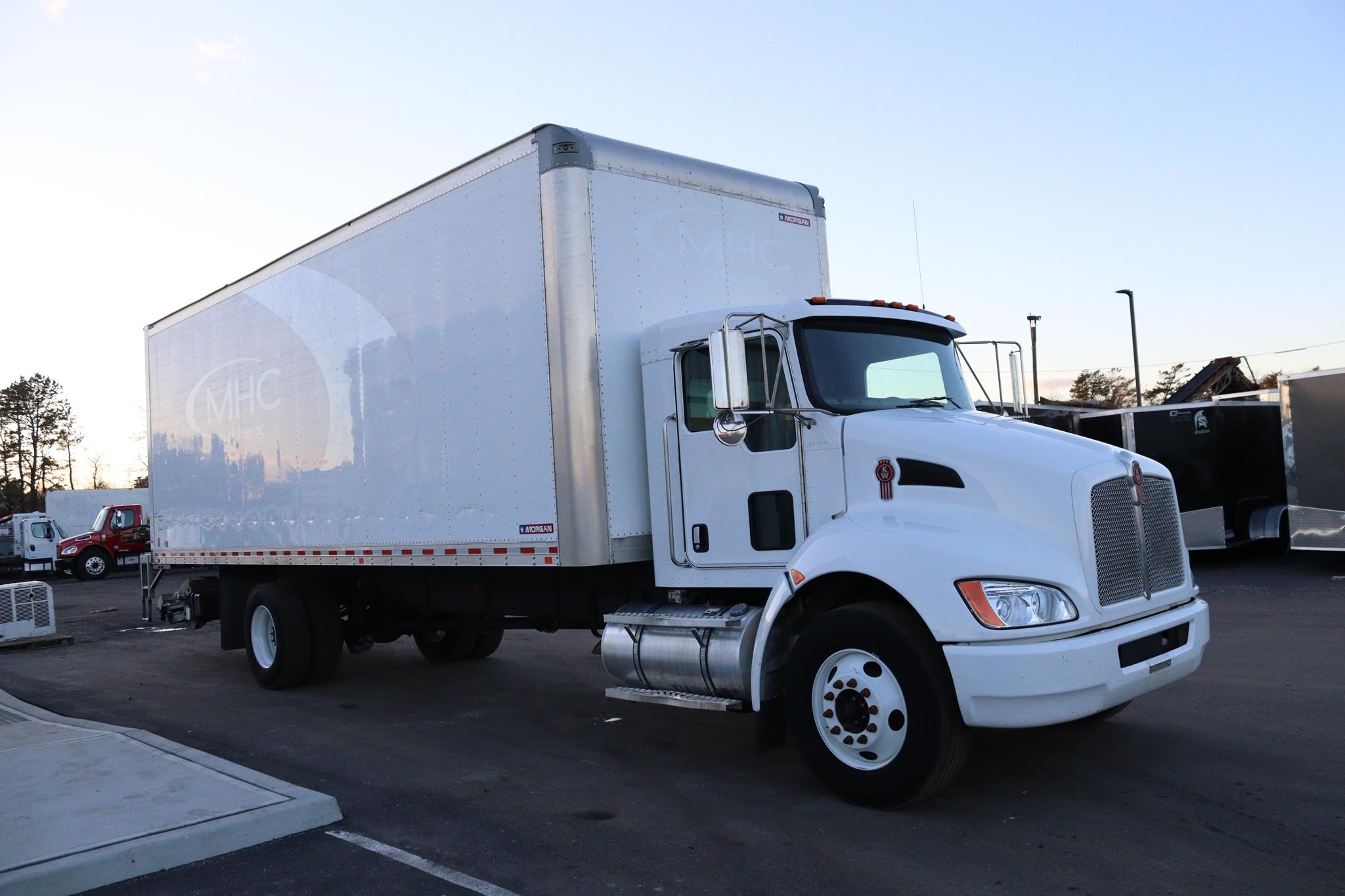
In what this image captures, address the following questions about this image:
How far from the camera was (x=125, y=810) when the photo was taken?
18.2 feet

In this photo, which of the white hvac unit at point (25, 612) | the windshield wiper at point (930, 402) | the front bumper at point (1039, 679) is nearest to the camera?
the front bumper at point (1039, 679)

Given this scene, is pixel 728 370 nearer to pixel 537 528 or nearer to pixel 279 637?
pixel 537 528

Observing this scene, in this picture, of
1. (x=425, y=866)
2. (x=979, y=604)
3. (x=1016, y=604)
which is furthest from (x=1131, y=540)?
(x=425, y=866)

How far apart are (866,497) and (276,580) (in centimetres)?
700

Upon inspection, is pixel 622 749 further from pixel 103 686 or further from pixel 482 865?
pixel 103 686

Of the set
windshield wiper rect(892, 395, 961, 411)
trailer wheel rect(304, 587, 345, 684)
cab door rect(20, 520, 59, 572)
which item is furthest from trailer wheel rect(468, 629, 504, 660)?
cab door rect(20, 520, 59, 572)

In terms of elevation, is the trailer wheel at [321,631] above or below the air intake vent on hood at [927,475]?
below

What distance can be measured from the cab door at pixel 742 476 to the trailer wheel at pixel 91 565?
31744mm

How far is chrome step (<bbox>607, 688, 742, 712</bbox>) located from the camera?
6059 mm

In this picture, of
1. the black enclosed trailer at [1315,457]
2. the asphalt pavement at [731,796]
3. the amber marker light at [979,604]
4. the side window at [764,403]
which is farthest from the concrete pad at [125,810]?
the black enclosed trailer at [1315,457]

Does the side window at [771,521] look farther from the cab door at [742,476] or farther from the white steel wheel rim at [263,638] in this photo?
the white steel wheel rim at [263,638]

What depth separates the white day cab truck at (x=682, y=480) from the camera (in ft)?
16.7

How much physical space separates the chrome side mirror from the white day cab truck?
0.09 feet

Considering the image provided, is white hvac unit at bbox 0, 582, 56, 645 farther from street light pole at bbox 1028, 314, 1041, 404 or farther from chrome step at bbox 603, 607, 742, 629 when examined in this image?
street light pole at bbox 1028, 314, 1041, 404
